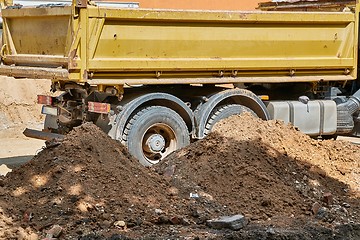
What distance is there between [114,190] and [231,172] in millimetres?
1483

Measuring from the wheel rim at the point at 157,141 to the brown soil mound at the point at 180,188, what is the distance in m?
1.10

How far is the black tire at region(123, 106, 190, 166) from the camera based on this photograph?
32.6ft

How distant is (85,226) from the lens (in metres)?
6.81

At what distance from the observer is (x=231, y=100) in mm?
11023

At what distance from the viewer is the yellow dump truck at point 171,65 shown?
31.8 feet

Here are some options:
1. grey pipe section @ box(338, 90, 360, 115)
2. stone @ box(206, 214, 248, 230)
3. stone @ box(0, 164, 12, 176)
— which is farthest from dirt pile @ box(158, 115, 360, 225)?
stone @ box(0, 164, 12, 176)

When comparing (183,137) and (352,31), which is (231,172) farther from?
(352,31)

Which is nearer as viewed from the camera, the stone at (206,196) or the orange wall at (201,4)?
the stone at (206,196)

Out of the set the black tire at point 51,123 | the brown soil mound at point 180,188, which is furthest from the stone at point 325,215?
the black tire at point 51,123

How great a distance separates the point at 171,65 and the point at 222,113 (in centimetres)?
111

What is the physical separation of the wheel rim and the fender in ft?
1.35

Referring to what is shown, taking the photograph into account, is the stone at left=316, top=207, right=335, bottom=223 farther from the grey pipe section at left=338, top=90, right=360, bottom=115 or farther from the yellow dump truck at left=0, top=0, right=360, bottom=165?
the grey pipe section at left=338, top=90, right=360, bottom=115

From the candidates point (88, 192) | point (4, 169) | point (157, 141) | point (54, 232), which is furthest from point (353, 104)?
point (54, 232)

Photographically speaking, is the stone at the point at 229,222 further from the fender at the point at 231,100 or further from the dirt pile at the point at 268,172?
the fender at the point at 231,100
